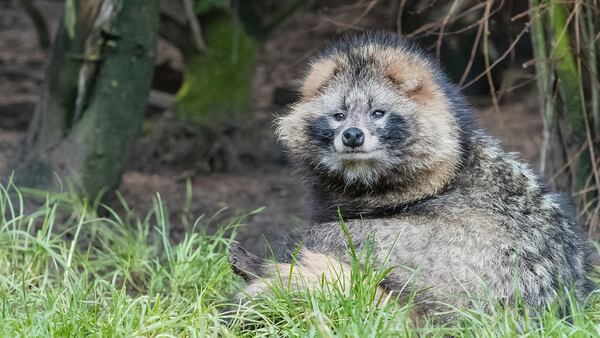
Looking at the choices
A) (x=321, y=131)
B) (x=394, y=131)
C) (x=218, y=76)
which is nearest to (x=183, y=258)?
(x=321, y=131)

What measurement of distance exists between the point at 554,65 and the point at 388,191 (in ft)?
7.00

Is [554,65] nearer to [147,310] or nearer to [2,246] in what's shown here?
[147,310]

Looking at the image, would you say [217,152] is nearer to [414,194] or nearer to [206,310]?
[414,194]

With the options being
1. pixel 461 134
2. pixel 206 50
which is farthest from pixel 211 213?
pixel 461 134

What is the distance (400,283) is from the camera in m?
4.37

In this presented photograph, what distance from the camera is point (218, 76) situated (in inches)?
347

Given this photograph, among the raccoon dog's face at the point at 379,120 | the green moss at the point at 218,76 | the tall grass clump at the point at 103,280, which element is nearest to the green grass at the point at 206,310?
the tall grass clump at the point at 103,280

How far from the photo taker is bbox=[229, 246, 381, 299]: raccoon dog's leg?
441cm

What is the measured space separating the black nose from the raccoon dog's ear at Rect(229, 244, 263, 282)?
775 millimetres

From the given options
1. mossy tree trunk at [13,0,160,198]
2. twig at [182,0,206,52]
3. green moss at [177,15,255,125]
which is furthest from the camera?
green moss at [177,15,255,125]

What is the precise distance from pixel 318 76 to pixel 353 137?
559 mm

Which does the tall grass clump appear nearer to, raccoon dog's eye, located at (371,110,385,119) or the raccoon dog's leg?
the raccoon dog's leg

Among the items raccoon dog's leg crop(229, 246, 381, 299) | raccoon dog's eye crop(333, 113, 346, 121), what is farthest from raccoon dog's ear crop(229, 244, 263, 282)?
raccoon dog's eye crop(333, 113, 346, 121)

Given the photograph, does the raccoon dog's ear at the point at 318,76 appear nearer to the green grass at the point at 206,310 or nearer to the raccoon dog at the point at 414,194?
the raccoon dog at the point at 414,194
